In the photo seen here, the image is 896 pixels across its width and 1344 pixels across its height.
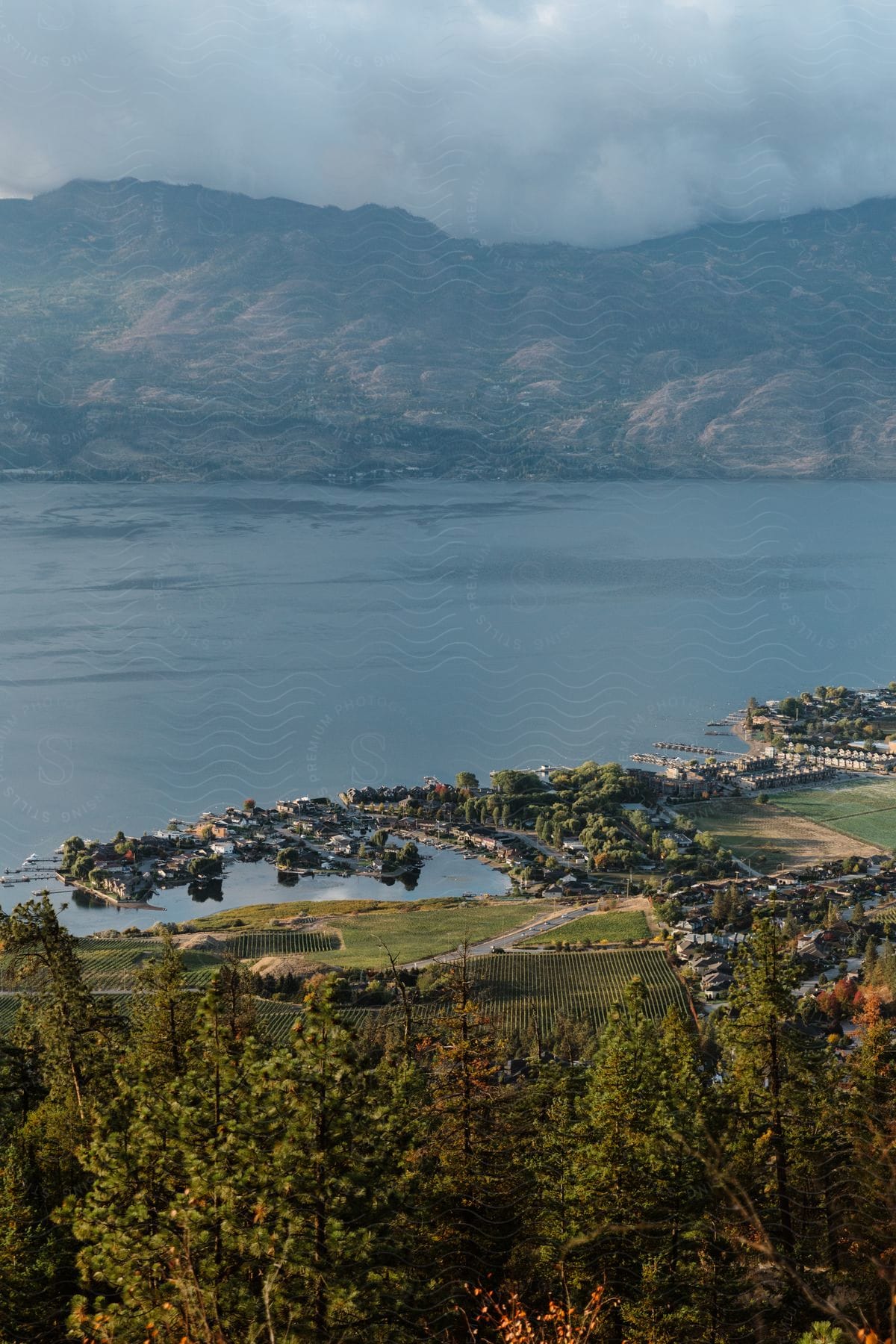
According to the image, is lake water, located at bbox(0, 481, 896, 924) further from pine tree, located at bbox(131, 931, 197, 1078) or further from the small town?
pine tree, located at bbox(131, 931, 197, 1078)

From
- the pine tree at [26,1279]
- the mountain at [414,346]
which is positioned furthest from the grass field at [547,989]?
the mountain at [414,346]

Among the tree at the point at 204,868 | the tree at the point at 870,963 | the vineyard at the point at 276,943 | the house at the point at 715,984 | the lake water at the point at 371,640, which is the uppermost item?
the lake water at the point at 371,640

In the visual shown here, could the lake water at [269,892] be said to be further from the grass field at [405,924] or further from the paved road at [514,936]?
the paved road at [514,936]

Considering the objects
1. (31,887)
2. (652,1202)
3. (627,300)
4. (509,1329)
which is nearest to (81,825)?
(31,887)

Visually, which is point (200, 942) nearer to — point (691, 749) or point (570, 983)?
point (570, 983)

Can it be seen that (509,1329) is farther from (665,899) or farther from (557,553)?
(557,553)

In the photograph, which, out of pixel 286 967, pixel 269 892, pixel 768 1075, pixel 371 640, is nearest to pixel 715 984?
pixel 286 967
